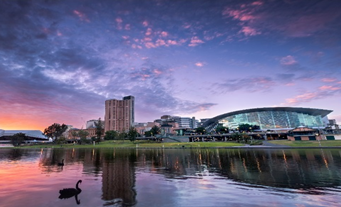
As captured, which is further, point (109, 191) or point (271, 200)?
point (109, 191)

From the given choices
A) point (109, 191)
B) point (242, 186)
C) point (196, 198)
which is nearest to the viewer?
point (196, 198)

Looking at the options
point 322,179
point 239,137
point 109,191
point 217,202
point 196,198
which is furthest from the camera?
point 239,137

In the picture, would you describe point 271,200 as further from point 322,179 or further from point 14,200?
point 14,200

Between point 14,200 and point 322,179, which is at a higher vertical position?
point 14,200

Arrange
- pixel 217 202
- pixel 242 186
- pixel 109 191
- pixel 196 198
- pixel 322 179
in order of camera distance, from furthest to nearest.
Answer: pixel 322 179 → pixel 242 186 → pixel 109 191 → pixel 196 198 → pixel 217 202

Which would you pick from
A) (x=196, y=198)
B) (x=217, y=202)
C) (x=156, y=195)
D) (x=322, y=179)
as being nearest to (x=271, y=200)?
(x=217, y=202)

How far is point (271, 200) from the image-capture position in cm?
1285

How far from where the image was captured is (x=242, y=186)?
1723 cm

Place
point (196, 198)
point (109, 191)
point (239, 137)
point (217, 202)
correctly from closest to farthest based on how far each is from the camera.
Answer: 1. point (217, 202)
2. point (196, 198)
3. point (109, 191)
4. point (239, 137)

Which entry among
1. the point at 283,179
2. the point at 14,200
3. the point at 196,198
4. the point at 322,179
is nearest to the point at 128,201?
the point at 196,198

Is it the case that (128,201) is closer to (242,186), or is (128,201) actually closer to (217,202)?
(217,202)

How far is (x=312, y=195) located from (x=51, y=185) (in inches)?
971

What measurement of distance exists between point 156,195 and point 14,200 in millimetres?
11351

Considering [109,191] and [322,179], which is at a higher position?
[109,191]
